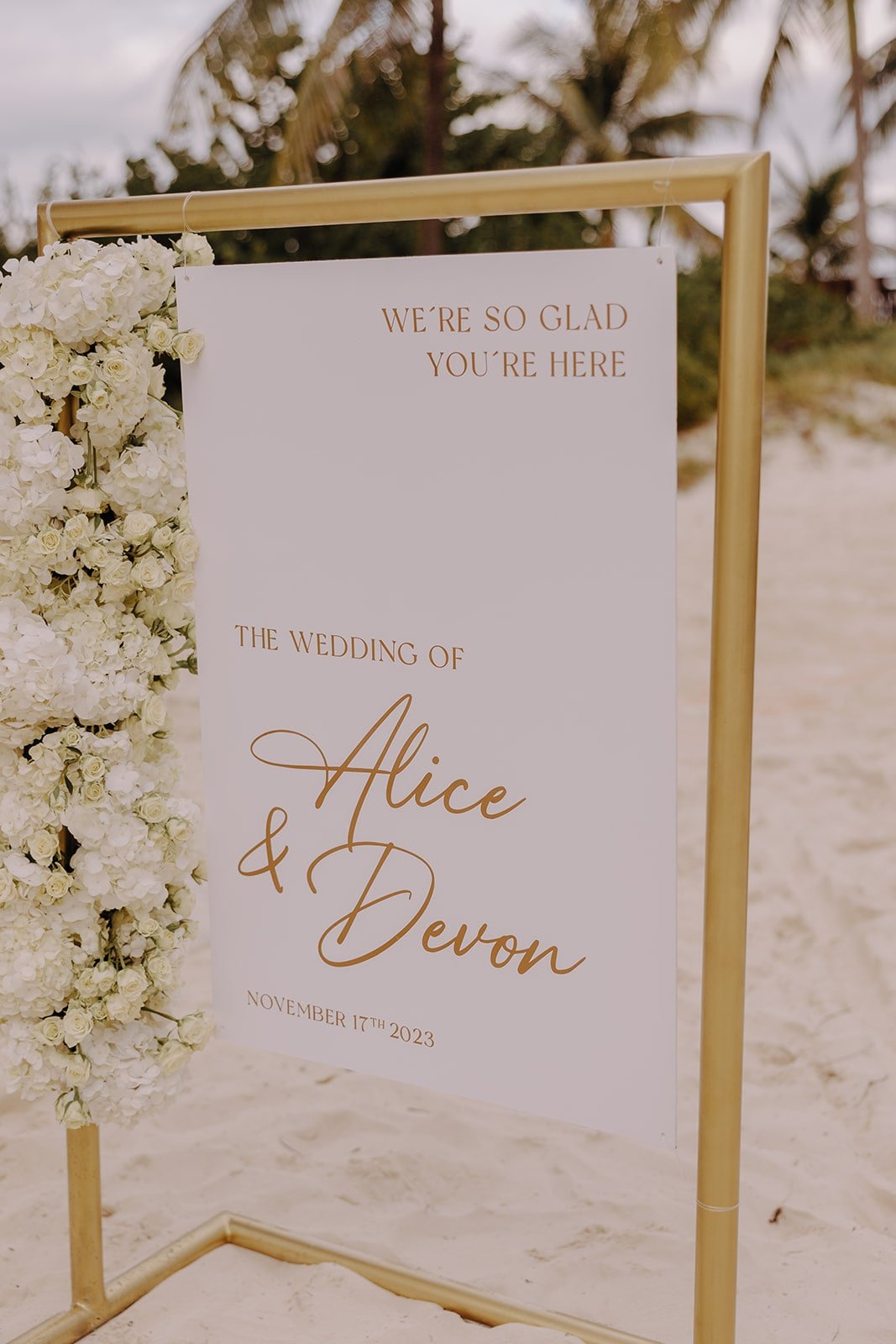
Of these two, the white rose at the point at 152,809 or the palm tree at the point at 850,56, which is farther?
the palm tree at the point at 850,56

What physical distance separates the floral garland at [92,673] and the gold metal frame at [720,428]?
0.13 m

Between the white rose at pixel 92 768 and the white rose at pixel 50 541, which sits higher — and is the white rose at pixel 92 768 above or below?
below

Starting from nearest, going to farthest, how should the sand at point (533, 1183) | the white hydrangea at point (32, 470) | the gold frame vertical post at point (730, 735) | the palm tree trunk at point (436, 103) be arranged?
the gold frame vertical post at point (730, 735) → the white hydrangea at point (32, 470) → the sand at point (533, 1183) → the palm tree trunk at point (436, 103)

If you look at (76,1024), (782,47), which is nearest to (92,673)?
(76,1024)

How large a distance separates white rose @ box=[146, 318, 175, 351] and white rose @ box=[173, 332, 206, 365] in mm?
13

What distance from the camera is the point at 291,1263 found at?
229cm

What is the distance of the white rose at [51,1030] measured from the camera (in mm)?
1929

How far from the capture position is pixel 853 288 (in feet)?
64.8

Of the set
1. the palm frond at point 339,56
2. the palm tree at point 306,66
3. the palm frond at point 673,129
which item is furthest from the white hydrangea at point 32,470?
the palm frond at point 673,129

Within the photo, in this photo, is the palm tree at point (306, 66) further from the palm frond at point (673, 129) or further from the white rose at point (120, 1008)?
the palm frond at point (673, 129)

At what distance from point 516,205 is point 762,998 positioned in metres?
2.29

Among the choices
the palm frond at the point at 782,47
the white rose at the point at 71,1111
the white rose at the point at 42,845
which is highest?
the palm frond at the point at 782,47

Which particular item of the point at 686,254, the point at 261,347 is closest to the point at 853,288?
the point at 686,254

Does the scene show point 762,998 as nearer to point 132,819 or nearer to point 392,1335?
point 392,1335
